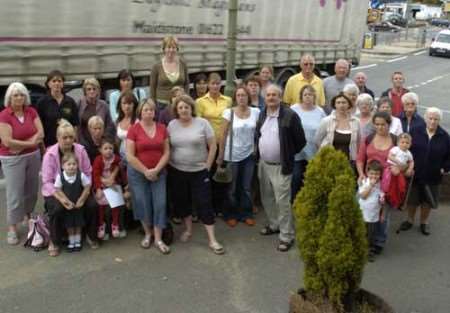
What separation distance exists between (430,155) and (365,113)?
2.79 ft

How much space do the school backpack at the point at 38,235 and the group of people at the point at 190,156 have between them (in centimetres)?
14

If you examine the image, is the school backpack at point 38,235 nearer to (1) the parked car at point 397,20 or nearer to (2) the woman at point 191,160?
(2) the woman at point 191,160

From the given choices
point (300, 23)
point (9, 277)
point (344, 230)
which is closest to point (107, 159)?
point (9, 277)

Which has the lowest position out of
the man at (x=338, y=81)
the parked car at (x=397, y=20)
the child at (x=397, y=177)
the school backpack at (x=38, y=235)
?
the parked car at (x=397, y=20)

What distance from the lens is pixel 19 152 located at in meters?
5.50

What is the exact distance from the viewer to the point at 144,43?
1022 centimetres

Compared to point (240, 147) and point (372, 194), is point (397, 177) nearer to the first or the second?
point (372, 194)

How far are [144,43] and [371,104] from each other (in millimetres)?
Result: 5452

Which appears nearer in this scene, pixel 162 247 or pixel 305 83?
pixel 162 247

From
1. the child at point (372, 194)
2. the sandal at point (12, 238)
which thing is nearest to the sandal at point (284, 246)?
the child at point (372, 194)

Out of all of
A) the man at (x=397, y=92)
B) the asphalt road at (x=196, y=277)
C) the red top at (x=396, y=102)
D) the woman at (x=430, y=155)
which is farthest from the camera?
the man at (x=397, y=92)

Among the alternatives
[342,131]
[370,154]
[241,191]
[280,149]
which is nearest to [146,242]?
[241,191]

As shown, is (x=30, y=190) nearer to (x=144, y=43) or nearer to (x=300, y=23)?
(x=144, y=43)

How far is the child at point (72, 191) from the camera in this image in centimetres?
532
